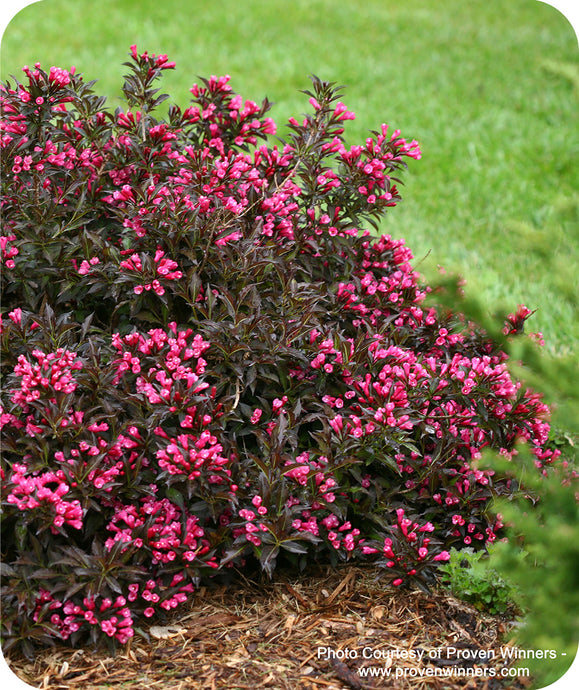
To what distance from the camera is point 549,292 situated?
17.1 ft

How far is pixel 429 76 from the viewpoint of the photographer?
9289 millimetres

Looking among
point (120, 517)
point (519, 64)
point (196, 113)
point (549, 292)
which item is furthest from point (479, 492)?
point (519, 64)

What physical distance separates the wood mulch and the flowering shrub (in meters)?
0.11

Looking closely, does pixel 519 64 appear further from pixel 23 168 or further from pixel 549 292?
pixel 23 168

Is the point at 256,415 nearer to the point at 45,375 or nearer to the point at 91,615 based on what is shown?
the point at 45,375

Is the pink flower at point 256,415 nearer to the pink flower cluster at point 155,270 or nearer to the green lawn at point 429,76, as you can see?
the pink flower cluster at point 155,270

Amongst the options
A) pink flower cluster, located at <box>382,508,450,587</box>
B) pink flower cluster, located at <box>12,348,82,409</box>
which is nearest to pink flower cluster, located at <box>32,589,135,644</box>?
pink flower cluster, located at <box>12,348,82,409</box>

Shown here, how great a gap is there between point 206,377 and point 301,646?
0.96 meters

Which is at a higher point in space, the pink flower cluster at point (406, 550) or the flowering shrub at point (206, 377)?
the flowering shrub at point (206, 377)

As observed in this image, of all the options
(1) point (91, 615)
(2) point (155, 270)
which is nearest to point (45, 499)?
(1) point (91, 615)

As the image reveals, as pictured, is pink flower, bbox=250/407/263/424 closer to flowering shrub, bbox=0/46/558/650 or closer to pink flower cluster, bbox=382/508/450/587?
flowering shrub, bbox=0/46/558/650

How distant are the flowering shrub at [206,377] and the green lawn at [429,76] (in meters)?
1.88

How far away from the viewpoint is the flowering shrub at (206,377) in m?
2.36

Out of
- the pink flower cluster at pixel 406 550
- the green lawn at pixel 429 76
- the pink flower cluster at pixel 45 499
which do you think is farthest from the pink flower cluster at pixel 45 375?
the green lawn at pixel 429 76
